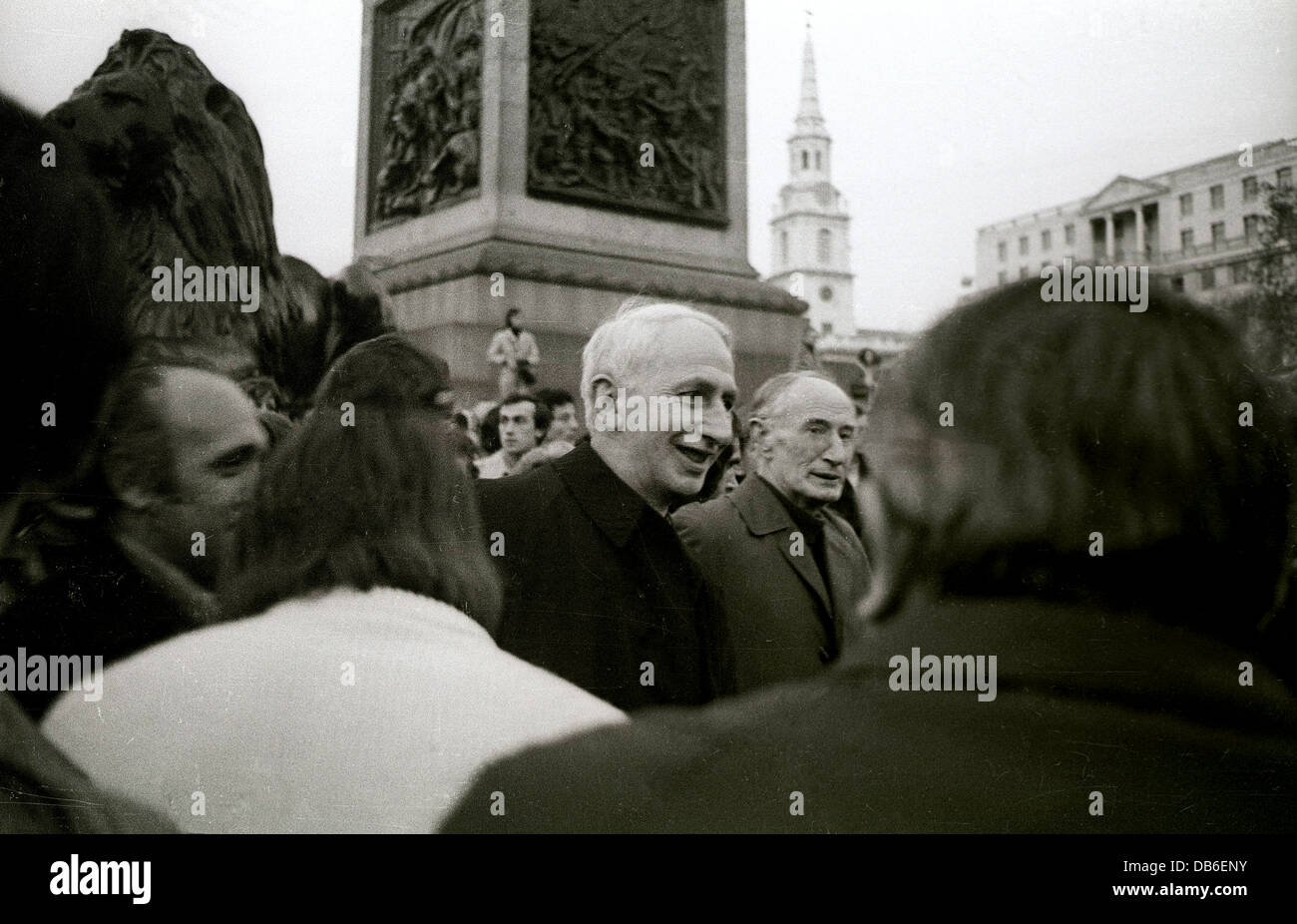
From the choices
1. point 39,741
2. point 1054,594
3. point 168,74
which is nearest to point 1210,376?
point 1054,594

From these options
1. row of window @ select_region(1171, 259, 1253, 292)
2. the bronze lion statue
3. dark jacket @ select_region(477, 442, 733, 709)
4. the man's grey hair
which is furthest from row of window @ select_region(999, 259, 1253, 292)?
the bronze lion statue

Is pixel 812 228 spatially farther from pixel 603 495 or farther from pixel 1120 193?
pixel 603 495

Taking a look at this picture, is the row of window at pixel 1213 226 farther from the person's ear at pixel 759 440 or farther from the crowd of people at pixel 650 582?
the person's ear at pixel 759 440

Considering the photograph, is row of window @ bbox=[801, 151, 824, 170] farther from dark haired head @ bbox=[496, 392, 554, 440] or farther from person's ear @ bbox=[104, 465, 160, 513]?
person's ear @ bbox=[104, 465, 160, 513]

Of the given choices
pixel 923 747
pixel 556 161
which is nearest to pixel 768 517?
pixel 923 747
